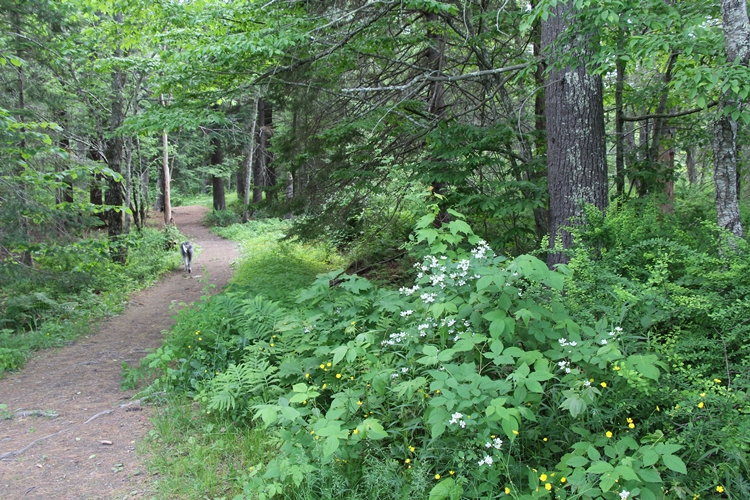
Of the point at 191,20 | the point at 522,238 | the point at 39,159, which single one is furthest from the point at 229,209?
the point at 522,238

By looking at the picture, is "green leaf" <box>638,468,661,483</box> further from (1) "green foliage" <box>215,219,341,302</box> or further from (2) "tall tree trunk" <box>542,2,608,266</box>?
(1) "green foliage" <box>215,219,341,302</box>

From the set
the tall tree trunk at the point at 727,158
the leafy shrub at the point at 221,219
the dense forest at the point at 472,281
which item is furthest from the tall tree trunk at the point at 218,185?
the tall tree trunk at the point at 727,158

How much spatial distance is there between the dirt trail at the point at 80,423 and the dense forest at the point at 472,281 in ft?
1.95

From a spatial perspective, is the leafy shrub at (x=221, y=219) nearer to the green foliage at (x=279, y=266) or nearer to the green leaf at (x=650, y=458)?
the green foliage at (x=279, y=266)

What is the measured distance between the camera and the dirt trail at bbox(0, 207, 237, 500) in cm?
378

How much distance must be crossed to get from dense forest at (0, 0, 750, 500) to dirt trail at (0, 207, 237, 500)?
594 millimetres

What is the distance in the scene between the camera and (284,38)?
629 centimetres

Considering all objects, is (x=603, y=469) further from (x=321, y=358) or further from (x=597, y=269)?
(x=321, y=358)

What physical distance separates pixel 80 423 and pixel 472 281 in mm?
4411

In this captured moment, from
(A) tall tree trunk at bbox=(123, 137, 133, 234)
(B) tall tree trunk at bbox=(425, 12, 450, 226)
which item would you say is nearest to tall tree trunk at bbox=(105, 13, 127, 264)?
(A) tall tree trunk at bbox=(123, 137, 133, 234)

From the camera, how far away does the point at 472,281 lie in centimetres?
352

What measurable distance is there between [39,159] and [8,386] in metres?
10.1

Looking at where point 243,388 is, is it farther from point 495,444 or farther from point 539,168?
point 539,168

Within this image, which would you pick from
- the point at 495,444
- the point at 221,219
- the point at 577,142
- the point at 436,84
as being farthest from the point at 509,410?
the point at 221,219
